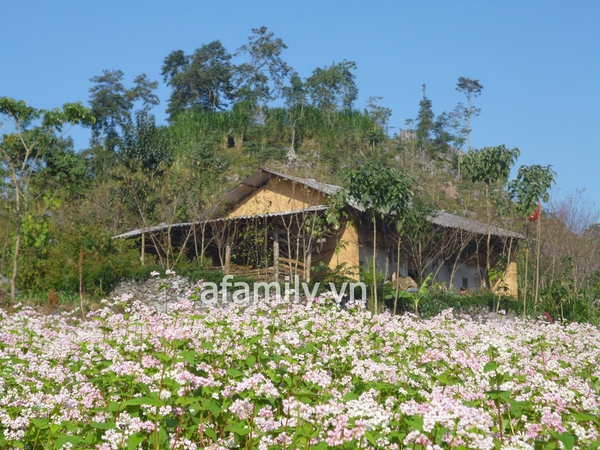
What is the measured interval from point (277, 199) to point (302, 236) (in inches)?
150

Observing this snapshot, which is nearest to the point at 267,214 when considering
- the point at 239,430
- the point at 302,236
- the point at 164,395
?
the point at 302,236

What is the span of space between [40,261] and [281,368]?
17.9 meters

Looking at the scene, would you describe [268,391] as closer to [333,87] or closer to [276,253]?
[276,253]

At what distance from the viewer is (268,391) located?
11.6ft

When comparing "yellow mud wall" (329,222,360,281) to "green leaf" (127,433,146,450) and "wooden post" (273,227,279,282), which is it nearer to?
"wooden post" (273,227,279,282)

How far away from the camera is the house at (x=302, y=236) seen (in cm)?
2097

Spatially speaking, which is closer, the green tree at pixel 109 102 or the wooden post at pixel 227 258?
the wooden post at pixel 227 258

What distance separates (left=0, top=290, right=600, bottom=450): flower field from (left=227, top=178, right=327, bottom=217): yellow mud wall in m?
17.3

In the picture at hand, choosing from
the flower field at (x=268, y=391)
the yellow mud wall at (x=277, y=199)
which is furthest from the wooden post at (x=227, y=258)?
the flower field at (x=268, y=391)

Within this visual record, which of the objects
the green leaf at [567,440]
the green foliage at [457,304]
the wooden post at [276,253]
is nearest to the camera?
the green leaf at [567,440]

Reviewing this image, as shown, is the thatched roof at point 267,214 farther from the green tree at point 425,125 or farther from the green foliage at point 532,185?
the green tree at point 425,125

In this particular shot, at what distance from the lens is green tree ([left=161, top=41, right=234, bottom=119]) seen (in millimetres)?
64625

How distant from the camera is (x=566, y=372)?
5.20 m

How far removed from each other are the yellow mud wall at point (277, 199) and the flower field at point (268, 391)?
1731 centimetres
